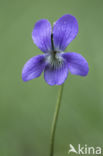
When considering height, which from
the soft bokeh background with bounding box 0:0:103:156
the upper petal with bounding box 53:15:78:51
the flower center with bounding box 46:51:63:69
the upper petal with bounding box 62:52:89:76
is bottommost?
the upper petal with bounding box 62:52:89:76

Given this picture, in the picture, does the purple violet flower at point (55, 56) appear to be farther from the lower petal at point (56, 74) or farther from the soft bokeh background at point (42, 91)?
the soft bokeh background at point (42, 91)

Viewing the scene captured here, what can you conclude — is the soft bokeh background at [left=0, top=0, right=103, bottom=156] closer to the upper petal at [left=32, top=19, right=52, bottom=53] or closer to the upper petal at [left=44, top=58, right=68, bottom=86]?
the upper petal at [left=44, top=58, right=68, bottom=86]

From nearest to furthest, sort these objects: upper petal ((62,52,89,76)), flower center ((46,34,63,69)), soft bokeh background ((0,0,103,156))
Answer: upper petal ((62,52,89,76)), flower center ((46,34,63,69)), soft bokeh background ((0,0,103,156))

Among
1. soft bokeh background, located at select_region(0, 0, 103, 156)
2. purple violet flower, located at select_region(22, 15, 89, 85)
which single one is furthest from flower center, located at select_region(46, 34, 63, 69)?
soft bokeh background, located at select_region(0, 0, 103, 156)

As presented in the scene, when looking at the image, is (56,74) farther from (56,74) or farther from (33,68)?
(33,68)

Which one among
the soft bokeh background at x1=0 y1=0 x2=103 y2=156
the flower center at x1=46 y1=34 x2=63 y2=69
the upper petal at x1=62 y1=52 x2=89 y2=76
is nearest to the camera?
the upper petal at x1=62 y1=52 x2=89 y2=76

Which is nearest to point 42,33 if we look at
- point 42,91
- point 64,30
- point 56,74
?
point 64,30

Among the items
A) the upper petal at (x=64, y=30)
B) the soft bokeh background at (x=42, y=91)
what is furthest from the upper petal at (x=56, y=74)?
the soft bokeh background at (x=42, y=91)
